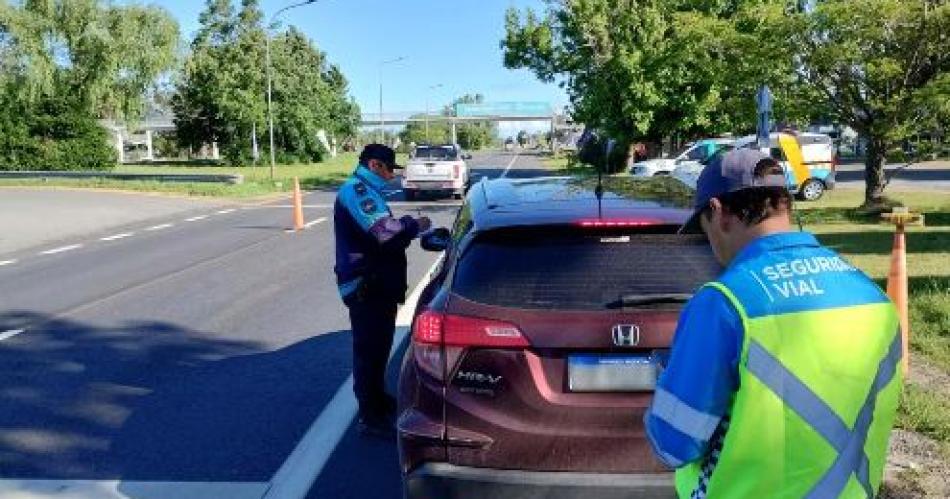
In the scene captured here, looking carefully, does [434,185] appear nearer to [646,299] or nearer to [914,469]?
[914,469]

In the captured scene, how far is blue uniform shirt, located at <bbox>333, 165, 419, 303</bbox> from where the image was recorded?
17.2 ft

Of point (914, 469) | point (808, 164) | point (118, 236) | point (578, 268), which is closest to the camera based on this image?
point (578, 268)

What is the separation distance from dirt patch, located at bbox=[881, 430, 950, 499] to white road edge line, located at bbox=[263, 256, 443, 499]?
2557 millimetres

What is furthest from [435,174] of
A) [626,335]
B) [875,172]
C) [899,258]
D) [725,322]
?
[725,322]

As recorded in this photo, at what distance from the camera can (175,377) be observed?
691cm

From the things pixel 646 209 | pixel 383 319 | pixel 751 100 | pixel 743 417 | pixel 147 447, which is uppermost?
pixel 751 100

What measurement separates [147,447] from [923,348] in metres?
5.47

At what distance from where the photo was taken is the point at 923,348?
22.1ft

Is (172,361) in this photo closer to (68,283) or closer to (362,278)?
(362,278)

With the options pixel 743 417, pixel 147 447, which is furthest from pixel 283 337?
pixel 743 417

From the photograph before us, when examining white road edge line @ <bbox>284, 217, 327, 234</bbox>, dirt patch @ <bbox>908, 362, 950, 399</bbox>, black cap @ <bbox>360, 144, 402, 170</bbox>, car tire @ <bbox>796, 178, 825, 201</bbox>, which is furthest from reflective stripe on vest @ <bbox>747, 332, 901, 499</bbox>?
car tire @ <bbox>796, 178, 825, 201</bbox>

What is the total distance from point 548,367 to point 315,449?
2341mm

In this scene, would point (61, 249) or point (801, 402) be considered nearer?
point (801, 402)

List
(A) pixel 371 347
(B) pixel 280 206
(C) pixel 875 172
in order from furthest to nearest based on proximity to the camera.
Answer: (B) pixel 280 206
(C) pixel 875 172
(A) pixel 371 347
